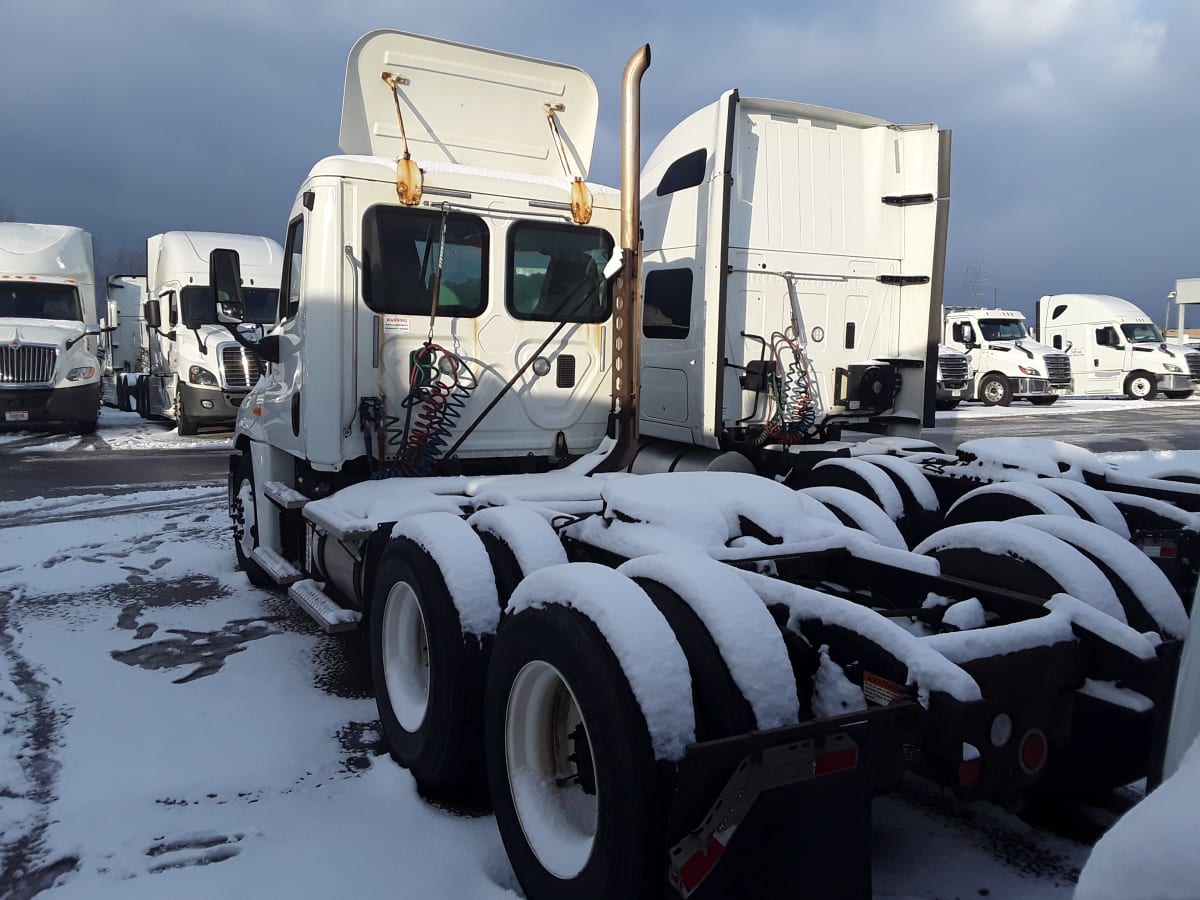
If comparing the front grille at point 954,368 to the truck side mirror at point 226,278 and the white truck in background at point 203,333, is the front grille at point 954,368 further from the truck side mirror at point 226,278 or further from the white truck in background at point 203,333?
the truck side mirror at point 226,278

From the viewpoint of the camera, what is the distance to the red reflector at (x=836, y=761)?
6.75 ft

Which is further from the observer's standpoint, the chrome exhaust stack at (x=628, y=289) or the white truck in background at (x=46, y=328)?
the white truck in background at (x=46, y=328)

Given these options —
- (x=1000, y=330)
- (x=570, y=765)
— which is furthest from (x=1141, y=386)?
(x=570, y=765)

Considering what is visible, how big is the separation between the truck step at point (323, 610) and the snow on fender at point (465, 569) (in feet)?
3.05

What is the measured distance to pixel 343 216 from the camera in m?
4.99

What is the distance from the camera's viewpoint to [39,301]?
16.5 m

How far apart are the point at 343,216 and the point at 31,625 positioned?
317cm

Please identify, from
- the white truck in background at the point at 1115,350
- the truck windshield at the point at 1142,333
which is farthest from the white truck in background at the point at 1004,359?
the truck windshield at the point at 1142,333

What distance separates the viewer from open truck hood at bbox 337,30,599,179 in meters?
5.37

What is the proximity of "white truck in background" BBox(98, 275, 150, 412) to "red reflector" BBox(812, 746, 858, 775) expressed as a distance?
867 inches

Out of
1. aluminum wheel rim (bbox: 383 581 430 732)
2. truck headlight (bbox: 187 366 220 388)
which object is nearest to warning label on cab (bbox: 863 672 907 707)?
aluminum wheel rim (bbox: 383 581 430 732)

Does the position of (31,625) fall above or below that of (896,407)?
below

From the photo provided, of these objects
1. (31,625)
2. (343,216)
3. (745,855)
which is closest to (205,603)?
(31,625)

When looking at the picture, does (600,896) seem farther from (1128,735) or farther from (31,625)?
(31,625)
